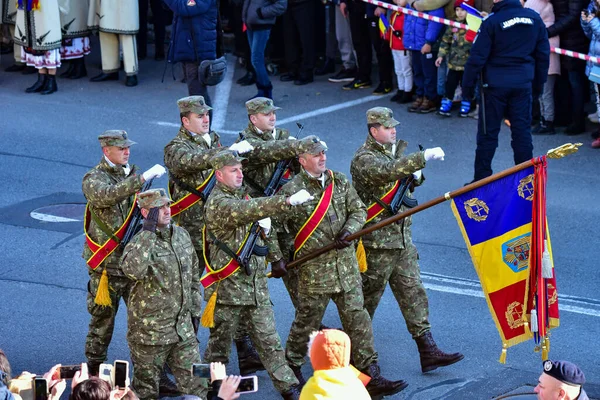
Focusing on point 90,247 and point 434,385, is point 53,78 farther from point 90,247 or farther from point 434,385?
point 434,385

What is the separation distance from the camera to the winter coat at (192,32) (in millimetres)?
14492

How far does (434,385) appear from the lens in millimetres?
8953

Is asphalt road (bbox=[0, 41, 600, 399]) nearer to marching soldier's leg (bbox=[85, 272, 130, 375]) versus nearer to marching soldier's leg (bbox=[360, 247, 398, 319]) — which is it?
marching soldier's leg (bbox=[85, 272, 130, 375])

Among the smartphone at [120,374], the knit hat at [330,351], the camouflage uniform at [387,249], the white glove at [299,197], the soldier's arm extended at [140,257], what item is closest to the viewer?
the knit hat at [330,351]

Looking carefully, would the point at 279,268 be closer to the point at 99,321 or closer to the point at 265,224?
the point at 265,224

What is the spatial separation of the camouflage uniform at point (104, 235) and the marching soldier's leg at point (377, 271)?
1894mm

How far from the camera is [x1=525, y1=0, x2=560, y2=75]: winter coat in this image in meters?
14.5

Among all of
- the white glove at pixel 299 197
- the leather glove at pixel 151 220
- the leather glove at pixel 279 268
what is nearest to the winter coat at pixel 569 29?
the leather glove at pixel 279 268

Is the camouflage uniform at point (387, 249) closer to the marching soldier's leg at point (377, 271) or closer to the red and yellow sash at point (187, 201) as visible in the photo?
the marching soldier's leg at point (377, 271)

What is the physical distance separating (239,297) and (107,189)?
1.27m

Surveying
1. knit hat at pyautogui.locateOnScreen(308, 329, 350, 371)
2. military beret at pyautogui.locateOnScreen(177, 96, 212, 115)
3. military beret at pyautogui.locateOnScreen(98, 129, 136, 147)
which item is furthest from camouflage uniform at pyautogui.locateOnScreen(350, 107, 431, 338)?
knit hat at pyautogui.locateOnScreen(308, 329, 350, 371)

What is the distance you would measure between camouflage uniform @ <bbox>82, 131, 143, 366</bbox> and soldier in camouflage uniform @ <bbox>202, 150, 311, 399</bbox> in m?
0.70

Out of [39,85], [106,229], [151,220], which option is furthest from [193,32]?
[151,220]

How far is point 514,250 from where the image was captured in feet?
28.4
